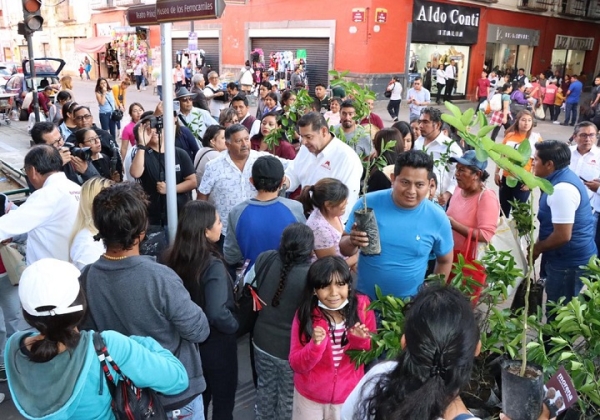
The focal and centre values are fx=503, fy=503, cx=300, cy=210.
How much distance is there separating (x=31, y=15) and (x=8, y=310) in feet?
16.0

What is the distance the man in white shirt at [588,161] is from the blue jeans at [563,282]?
1.29 m

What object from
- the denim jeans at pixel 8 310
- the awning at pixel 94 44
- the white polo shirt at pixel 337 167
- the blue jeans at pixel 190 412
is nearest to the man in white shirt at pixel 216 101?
the white polo shirt at pixel 337 167

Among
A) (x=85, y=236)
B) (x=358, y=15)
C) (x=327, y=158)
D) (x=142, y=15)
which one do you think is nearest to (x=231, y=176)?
(x=327, y=158)

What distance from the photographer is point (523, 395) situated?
5.66 feet

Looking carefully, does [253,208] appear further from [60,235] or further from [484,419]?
[484,419]

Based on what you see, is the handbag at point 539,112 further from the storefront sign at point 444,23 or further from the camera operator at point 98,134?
the camera operator at point 98,134

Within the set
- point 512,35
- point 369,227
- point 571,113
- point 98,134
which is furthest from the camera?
point 512,35

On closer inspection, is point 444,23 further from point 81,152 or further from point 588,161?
point 81,152

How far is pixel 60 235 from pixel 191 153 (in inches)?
97.3

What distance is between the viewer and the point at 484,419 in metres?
1.95

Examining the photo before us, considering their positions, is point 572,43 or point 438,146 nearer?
point 438,146

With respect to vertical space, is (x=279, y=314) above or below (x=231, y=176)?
below

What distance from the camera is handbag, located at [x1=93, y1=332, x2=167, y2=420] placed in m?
1.79

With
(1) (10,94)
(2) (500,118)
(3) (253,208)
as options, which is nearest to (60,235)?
(3) (253,208)
